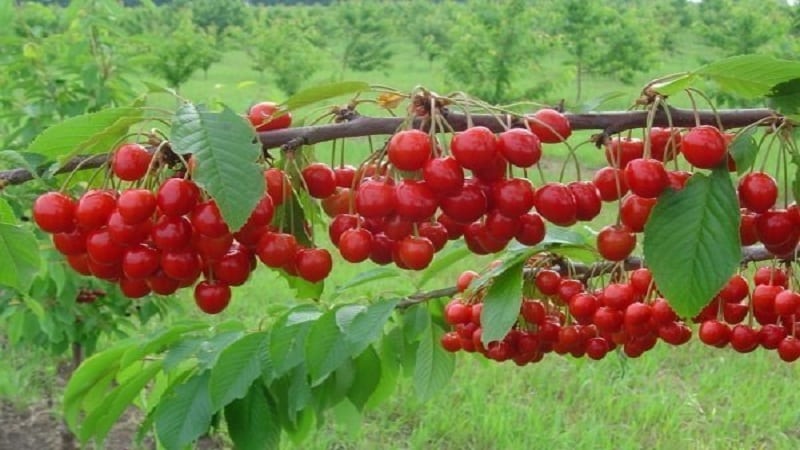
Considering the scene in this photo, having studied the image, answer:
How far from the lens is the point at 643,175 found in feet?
3.66

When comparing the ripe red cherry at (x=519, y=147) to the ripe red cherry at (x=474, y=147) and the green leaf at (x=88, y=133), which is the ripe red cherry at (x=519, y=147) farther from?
the green leaf at (x=88, y=133)

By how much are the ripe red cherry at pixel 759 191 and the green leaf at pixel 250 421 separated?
1254mm

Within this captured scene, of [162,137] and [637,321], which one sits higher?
[162,137]

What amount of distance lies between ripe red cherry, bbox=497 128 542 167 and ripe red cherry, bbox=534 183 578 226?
0.06 m

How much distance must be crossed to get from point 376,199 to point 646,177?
31 cm

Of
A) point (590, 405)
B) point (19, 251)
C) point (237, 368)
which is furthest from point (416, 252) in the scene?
point (590, 405)

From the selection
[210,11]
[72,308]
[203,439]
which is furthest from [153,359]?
[210,11]

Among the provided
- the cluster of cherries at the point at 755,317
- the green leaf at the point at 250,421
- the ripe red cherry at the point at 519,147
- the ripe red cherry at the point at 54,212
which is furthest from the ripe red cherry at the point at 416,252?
the green leaf at the point at 250,421

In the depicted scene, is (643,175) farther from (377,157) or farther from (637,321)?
(637,321)

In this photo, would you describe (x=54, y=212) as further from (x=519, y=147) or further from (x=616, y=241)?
(x=616, y=241)

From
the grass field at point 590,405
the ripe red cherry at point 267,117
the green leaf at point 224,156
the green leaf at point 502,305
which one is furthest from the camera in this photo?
the grass field at point 590,405

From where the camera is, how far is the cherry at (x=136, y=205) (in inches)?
43.1

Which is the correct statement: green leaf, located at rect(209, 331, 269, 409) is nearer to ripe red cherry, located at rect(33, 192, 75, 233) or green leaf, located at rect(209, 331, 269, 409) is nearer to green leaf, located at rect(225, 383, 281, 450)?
green leaf, located at rect(225, 383, 281, 450)

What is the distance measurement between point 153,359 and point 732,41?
1804 cm
